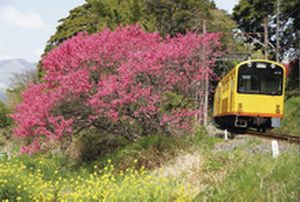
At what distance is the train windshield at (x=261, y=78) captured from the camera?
18500 mm

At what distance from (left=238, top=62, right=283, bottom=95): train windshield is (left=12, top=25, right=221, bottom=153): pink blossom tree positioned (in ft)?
13.7

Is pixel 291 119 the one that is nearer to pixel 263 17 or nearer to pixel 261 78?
A: pixel 261 78

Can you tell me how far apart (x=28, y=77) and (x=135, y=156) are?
31.7 meters

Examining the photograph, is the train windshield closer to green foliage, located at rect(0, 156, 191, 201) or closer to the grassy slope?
the grassy slope

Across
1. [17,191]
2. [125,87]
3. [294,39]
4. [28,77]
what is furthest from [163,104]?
[28,77]

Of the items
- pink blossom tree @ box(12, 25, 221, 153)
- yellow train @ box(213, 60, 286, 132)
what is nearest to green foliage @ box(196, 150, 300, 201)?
pink blossom tree @ box(12, 25, 221, 153)

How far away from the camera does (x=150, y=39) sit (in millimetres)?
14578

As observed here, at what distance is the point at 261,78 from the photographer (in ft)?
60.9

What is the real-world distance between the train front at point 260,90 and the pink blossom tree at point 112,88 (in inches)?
163

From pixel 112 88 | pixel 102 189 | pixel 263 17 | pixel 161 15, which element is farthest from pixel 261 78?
pixel 263 17

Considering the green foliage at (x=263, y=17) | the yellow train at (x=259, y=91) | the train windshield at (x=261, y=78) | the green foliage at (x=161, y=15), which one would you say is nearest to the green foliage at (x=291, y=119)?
the yellow train at (x=259, y=91)

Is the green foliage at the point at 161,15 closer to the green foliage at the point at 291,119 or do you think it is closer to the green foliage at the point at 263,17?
the green foliage at the point at 263,17

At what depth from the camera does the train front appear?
18.4 m

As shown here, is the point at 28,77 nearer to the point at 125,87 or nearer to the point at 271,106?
the point at 271,106
